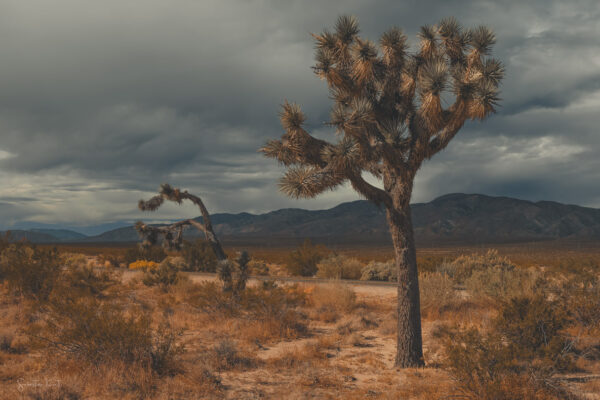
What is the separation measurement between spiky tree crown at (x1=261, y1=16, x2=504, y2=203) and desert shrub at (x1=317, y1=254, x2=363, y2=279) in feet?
55.7

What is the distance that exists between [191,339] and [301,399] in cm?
506

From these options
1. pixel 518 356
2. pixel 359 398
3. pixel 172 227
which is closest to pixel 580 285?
pixel 518 356

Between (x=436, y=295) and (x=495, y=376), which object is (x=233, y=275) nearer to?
(x=436, y=295)

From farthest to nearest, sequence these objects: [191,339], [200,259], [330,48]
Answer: [200,259] → [191,339] → [330,48]

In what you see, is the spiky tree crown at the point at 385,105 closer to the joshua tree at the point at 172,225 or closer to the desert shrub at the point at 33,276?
the joshua tree at the point at 172,225

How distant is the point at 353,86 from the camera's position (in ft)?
30.9

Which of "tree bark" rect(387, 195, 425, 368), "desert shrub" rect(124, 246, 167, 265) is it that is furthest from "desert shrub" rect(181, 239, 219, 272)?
"tree bark" rect(387, 195, 425, 368)

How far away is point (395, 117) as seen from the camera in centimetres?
924

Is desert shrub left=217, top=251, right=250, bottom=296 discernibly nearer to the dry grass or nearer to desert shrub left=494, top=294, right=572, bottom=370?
the dry grass

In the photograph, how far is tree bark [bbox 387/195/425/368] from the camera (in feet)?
28.2

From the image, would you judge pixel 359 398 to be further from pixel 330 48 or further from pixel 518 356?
pixel 330 48

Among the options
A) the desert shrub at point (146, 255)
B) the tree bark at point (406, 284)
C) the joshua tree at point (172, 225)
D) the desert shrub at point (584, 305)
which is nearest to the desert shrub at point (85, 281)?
the joshua tree at point (172, 225)

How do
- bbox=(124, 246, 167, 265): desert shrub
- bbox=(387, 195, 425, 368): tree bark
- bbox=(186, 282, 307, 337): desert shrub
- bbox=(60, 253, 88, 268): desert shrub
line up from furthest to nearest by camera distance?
bbox=(124, 246, 167, 265): desert shrub
bbox=(60, 253, 88, 268): desert shrub
bbox=(186, 282, 307, 337): desert shrub
bbox=(387, 195, 425, 368): tree bark

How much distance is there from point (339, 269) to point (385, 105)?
57.7 feet
